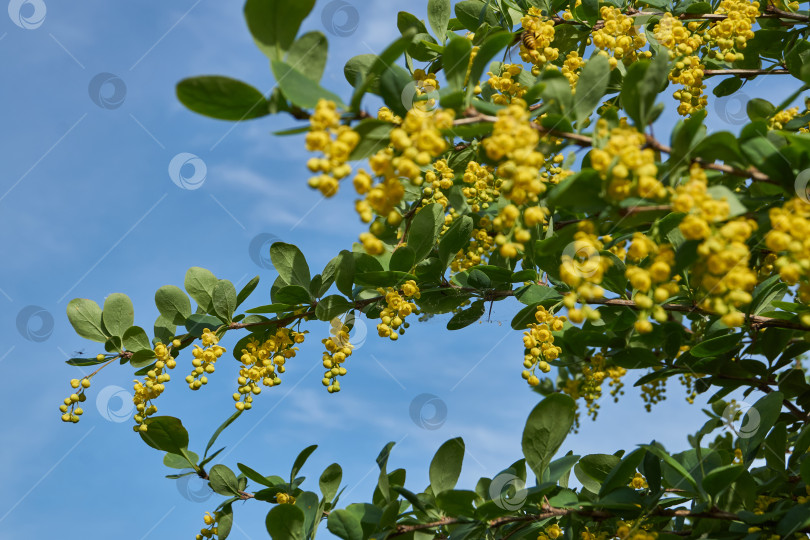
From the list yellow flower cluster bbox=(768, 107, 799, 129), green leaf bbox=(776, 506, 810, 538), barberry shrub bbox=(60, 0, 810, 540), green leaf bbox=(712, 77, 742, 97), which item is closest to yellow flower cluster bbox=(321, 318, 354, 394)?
barberry shrub bbox=(60, 0, 810, 540)

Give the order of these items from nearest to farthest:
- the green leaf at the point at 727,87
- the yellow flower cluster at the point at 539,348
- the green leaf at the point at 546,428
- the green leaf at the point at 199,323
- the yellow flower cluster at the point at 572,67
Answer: the green leaf at the point at 546,428 → the yellow flower cluster at the point at 539,348 → the yellow flower cluster at the point at 572,67 → the green leaf at the point at 199,323 → the green leaf at the point at 727,87

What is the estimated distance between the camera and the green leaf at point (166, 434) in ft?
10.7

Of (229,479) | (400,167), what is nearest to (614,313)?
(400,167)

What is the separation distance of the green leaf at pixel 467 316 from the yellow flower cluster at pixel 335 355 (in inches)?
27.5

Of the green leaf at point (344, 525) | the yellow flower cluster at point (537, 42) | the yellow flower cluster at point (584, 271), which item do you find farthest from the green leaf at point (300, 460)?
the yellow flower cluster at point (537, 42)

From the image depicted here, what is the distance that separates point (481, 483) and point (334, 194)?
5.01 ft

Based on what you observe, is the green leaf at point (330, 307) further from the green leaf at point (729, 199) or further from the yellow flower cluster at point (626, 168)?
the green leaf at point (729, 199)

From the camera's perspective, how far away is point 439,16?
12.6 feet

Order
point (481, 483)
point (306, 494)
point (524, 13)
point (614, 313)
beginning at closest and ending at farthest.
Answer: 1. point (481, 483)
2. point (306, 494)
3. point (614, 313)
4. point (524, 13)

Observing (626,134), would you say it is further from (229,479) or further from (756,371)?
(229,479)

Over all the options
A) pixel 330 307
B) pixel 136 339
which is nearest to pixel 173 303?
pixel 136 339

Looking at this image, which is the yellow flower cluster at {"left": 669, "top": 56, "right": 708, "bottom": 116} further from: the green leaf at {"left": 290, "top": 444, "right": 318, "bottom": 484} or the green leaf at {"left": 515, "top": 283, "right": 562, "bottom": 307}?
the green leaf at {"left": 290, "top": 444, "right": 318, "bottom": 484}

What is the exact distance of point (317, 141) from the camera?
168 cm

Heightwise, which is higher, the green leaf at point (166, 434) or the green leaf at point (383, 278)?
the green leaf at point (383, 278)
